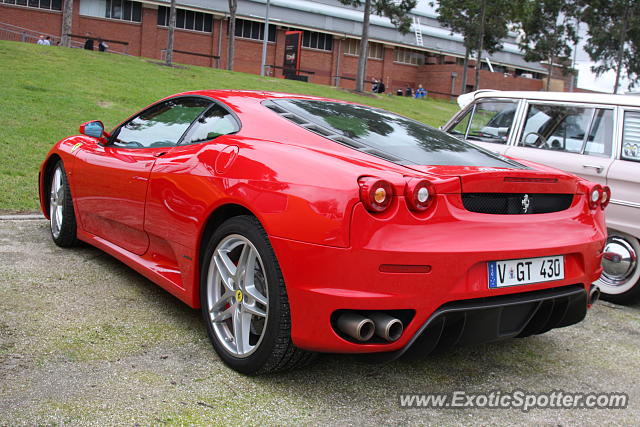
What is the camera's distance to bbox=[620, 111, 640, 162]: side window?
17.4ft

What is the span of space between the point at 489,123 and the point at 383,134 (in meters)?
3.27

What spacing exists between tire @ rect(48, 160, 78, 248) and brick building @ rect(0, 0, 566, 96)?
3281 cm

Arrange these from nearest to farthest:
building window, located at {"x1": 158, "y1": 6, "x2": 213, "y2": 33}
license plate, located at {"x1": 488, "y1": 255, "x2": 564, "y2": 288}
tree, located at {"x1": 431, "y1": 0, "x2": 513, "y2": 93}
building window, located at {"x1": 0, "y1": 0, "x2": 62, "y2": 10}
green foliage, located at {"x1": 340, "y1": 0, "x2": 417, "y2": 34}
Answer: license plate, located at {"x1": 488, "y1": 255, "x2": 564, "y2": 288}, green foliage, located at {"x1": 340, "y1": 0, "x2": 417, "y2": 34}, tree, located at {"x1": 431, "y1": 0, "x2": 513, "y2": 93}, building window, located at {"x1": 0, "y1": 0, "x2": 62, "y2": 10}, building window, located at {"x1": 158, "y1": 6, "x2": 213, "y2": 33}

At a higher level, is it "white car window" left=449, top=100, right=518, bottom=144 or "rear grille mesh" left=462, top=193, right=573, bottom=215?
"white car window" left=449, top=100, right=518, bottom=144

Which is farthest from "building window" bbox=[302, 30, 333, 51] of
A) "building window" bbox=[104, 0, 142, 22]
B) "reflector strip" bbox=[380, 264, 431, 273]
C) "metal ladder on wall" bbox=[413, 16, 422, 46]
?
"reflector strip" bbox=[380, 264, 431, 273]

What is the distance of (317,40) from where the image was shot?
50531 millimetres

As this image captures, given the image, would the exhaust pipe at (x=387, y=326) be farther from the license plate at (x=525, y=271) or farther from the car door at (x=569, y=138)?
the car door at (x=569, y=138)

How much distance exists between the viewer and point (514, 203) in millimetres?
3100

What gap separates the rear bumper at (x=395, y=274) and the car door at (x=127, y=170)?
152 cm

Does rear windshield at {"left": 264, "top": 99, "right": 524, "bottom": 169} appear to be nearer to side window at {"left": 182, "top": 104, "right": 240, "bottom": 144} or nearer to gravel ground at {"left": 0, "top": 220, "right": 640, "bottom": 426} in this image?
side window at {"left": 182, "top": 104, "right": 240, "bottom": 144}

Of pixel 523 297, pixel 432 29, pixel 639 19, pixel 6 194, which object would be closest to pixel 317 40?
pixel 432 29

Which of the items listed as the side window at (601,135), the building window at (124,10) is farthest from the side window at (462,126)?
the building window at (124,10)

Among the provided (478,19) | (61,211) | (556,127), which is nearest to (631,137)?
(556,127)

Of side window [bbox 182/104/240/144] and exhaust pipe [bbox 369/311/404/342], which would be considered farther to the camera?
side window [bbox 182/104/240/144]
